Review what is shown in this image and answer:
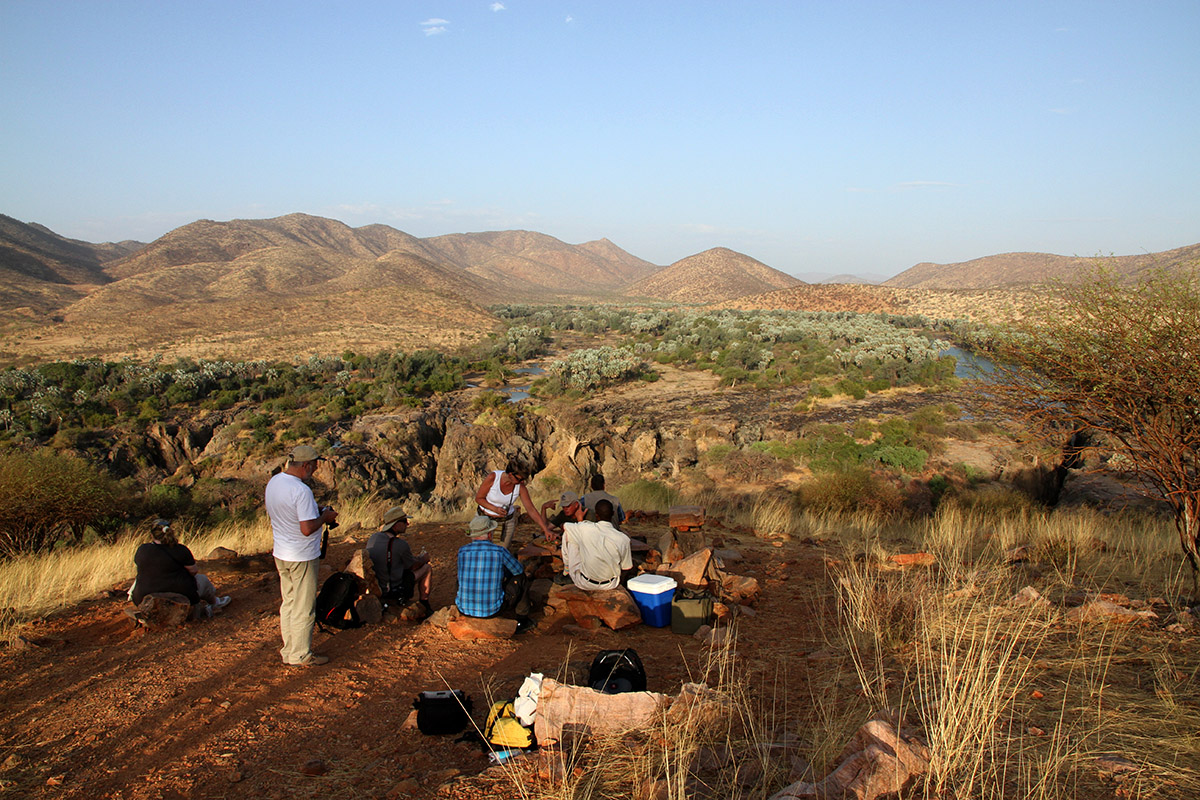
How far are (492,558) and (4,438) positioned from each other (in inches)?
878

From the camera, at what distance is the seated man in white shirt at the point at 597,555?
20.7 ft

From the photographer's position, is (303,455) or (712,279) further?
(712,279)

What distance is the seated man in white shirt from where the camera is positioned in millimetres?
6312

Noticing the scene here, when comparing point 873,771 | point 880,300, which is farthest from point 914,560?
point 880,300

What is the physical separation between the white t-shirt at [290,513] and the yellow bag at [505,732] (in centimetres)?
235

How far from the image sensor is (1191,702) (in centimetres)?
393

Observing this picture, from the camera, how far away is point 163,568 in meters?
6.37

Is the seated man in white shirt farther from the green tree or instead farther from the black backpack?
the green tree

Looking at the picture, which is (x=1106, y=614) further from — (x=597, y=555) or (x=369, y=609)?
(x=369, y=609)

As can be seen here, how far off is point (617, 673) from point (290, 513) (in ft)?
9.22

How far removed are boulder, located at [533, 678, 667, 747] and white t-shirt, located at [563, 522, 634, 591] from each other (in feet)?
7.81

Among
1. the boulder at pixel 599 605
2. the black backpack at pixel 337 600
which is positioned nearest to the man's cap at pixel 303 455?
the black backpack at pixel 337 600

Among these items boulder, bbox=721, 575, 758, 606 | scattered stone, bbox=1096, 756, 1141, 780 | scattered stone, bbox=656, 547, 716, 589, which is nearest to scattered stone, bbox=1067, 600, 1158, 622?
scattered stone, bbox=1096, 756, 1141, 780

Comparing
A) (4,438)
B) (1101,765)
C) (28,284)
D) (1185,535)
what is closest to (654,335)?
(4,438)
